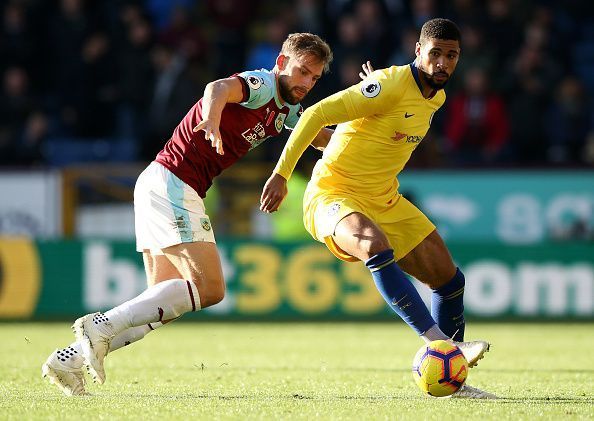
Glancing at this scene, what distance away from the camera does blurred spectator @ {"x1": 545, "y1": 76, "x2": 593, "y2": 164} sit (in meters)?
15.5

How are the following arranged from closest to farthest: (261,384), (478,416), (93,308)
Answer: (478,416) < (261,384) < (93,308)

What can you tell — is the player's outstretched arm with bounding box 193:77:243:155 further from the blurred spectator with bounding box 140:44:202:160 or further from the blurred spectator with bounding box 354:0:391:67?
the blurred spectator with bounding box 354:0:391:67

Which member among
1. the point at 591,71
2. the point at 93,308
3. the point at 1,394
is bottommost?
the point at 93,308

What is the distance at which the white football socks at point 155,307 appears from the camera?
6742 mm

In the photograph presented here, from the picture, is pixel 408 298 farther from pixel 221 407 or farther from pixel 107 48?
pixel 107 48

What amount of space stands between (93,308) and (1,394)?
7.04 m

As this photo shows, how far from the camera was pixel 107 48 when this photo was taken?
1627 centimetres

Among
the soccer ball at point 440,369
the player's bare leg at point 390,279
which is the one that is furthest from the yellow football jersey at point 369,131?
the soccer ball at point 440,369

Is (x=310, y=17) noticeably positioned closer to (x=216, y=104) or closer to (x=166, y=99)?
(x=166, y=99)

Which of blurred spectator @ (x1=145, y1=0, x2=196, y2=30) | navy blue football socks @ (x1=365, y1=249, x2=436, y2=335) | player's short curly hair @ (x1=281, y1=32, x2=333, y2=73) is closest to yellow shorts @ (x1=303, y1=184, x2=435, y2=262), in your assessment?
navy blue football socks @ (x1=365, y1=249, x2=436, y2=335)

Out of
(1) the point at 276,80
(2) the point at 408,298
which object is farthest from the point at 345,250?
(1) the point at 276,80

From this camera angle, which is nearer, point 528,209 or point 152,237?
point 152,237

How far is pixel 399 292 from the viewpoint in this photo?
6.83 metres

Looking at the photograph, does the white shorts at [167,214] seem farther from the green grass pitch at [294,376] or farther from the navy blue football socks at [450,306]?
the navy blue football socks at [450,306]
